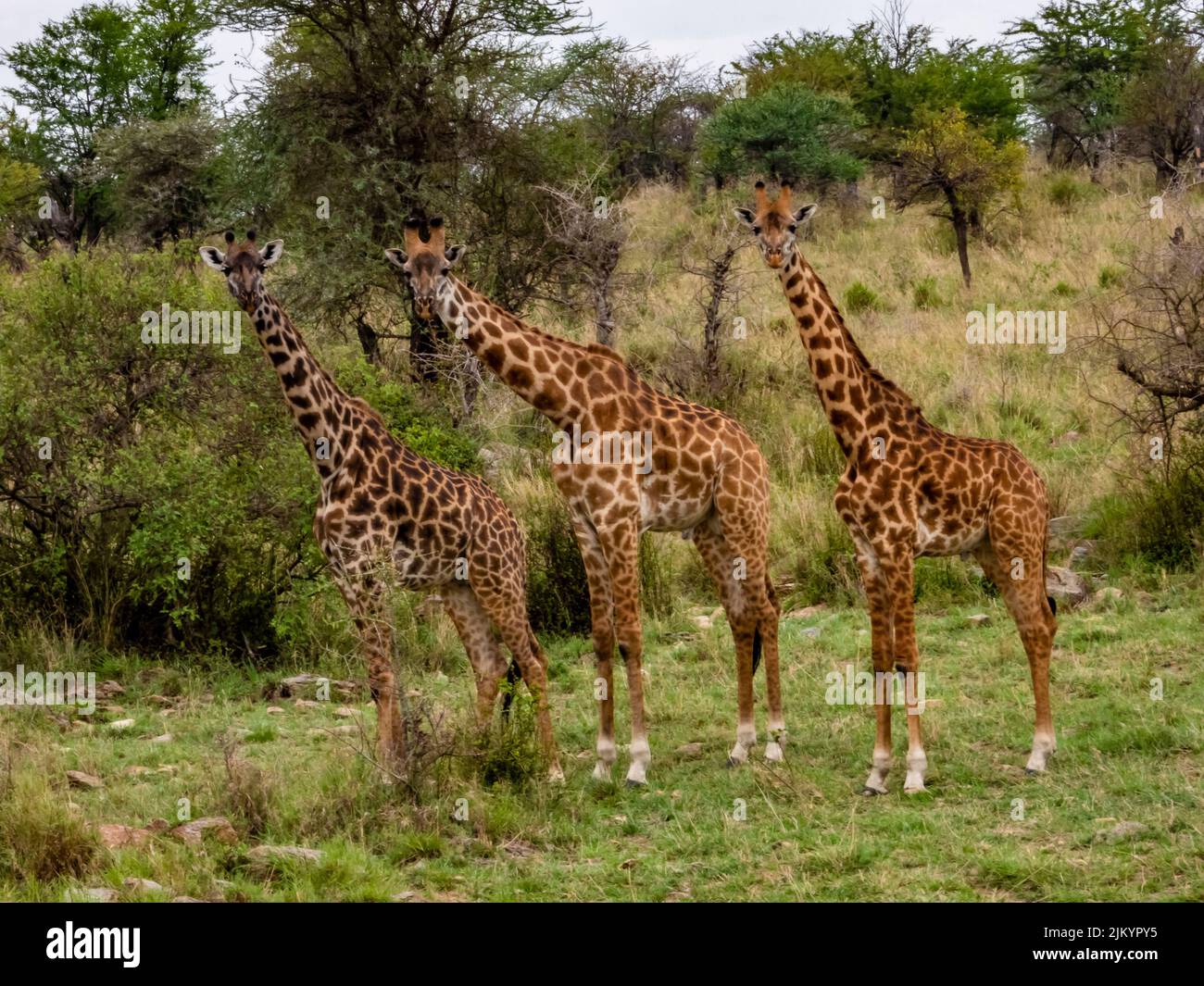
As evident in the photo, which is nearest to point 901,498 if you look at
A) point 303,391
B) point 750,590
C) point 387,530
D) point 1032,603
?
point 1032,603

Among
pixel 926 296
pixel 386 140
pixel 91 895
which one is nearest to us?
pixel 91 895

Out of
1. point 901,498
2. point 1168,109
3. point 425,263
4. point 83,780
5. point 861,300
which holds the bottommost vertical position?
point 83,780

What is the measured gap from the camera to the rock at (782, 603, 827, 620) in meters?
12.5

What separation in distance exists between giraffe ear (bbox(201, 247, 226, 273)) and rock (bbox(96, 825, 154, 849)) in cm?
312

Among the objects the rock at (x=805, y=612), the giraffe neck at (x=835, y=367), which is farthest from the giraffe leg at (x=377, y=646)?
the rock at (x=805, y=612)

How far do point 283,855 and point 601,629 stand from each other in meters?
2.57

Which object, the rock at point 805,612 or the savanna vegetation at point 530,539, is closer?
the savanna vegetation at point 530,539

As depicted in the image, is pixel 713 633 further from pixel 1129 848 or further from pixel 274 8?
pixel 274 8

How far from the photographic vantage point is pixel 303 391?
891 cm

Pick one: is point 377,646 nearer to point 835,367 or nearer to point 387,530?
point 387,530

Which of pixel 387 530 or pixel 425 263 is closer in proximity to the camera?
pixel 425 263

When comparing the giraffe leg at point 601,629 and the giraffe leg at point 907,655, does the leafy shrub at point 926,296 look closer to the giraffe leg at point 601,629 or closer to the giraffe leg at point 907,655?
the giraffe leg at point 601,629

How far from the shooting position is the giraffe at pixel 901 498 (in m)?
8.41

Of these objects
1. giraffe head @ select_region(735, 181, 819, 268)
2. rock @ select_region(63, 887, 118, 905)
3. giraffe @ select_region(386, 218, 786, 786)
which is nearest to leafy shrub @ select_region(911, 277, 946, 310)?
giraffe @ select_region(386, 218, 786, 786)
